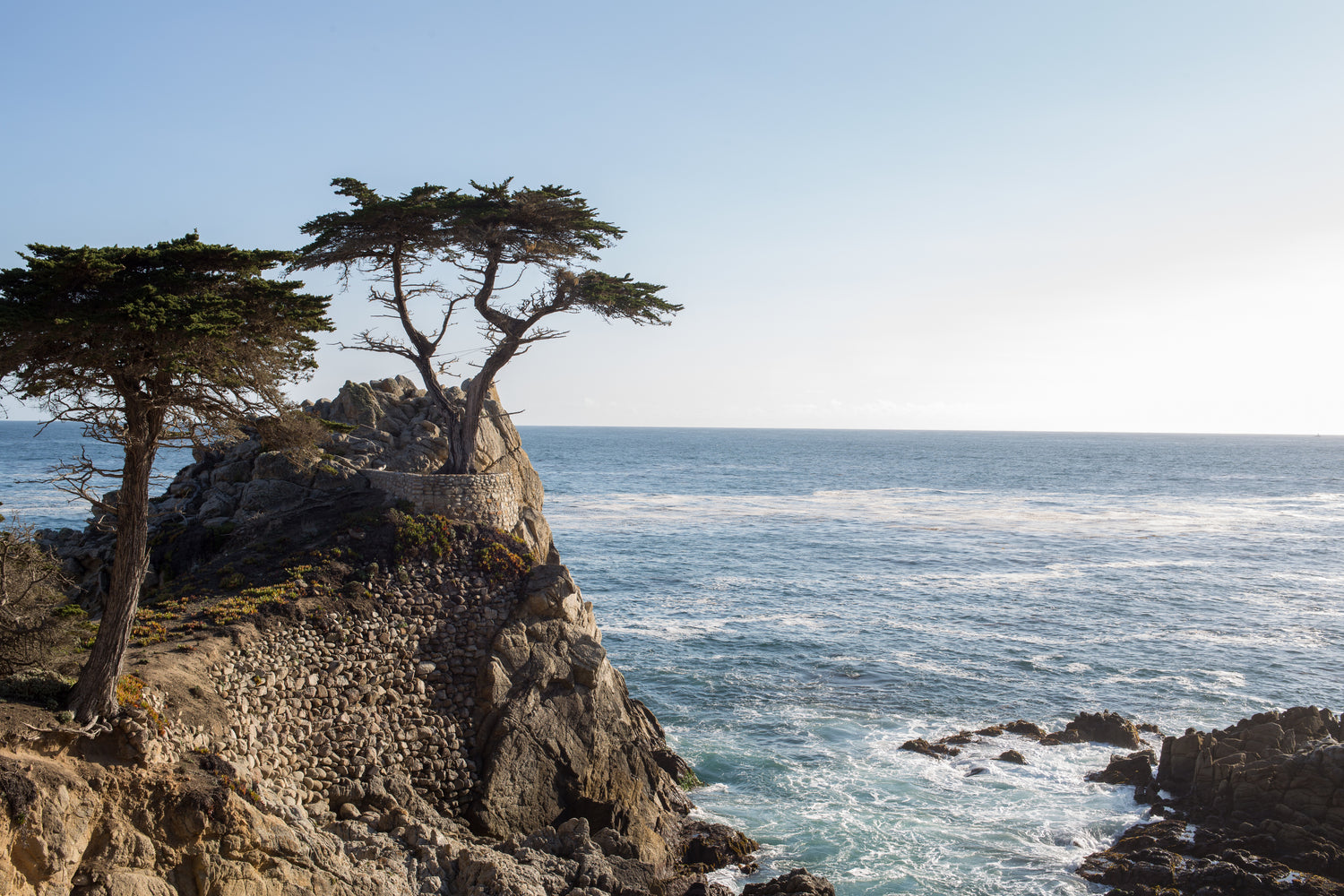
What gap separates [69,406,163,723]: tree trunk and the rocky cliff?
0.47 metres

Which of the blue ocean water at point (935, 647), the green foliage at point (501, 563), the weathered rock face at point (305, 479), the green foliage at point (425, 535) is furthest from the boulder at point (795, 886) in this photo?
the green foliage at point (425, 535)

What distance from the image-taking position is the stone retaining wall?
24.5 m

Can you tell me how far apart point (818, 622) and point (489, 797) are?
23.1 m

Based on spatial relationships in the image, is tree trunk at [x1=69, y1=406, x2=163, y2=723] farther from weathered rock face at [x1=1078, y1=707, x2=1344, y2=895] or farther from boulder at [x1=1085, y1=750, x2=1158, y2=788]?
boulder at [x1=1085, y1=750, x2=1158, y2=788]

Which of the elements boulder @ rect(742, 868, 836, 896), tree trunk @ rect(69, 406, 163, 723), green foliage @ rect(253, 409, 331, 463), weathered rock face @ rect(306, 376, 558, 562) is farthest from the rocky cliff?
boulder @ rect(742, 868, 836, 896)

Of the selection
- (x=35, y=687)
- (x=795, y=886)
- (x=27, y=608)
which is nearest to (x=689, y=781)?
(x=795, y=886)

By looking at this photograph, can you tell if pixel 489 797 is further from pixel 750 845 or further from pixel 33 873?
pixel 33 873

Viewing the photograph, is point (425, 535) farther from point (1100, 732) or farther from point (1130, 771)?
point (1100, 732)

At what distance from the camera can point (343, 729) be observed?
59.8 feet

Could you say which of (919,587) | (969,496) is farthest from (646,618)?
(969,496)

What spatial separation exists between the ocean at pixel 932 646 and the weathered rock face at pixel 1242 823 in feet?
3.90

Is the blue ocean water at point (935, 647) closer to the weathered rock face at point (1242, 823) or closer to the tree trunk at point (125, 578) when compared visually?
the weathered rock face at point (1242, 823)

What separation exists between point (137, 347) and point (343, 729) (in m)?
8.87

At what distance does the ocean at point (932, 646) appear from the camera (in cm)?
2203
